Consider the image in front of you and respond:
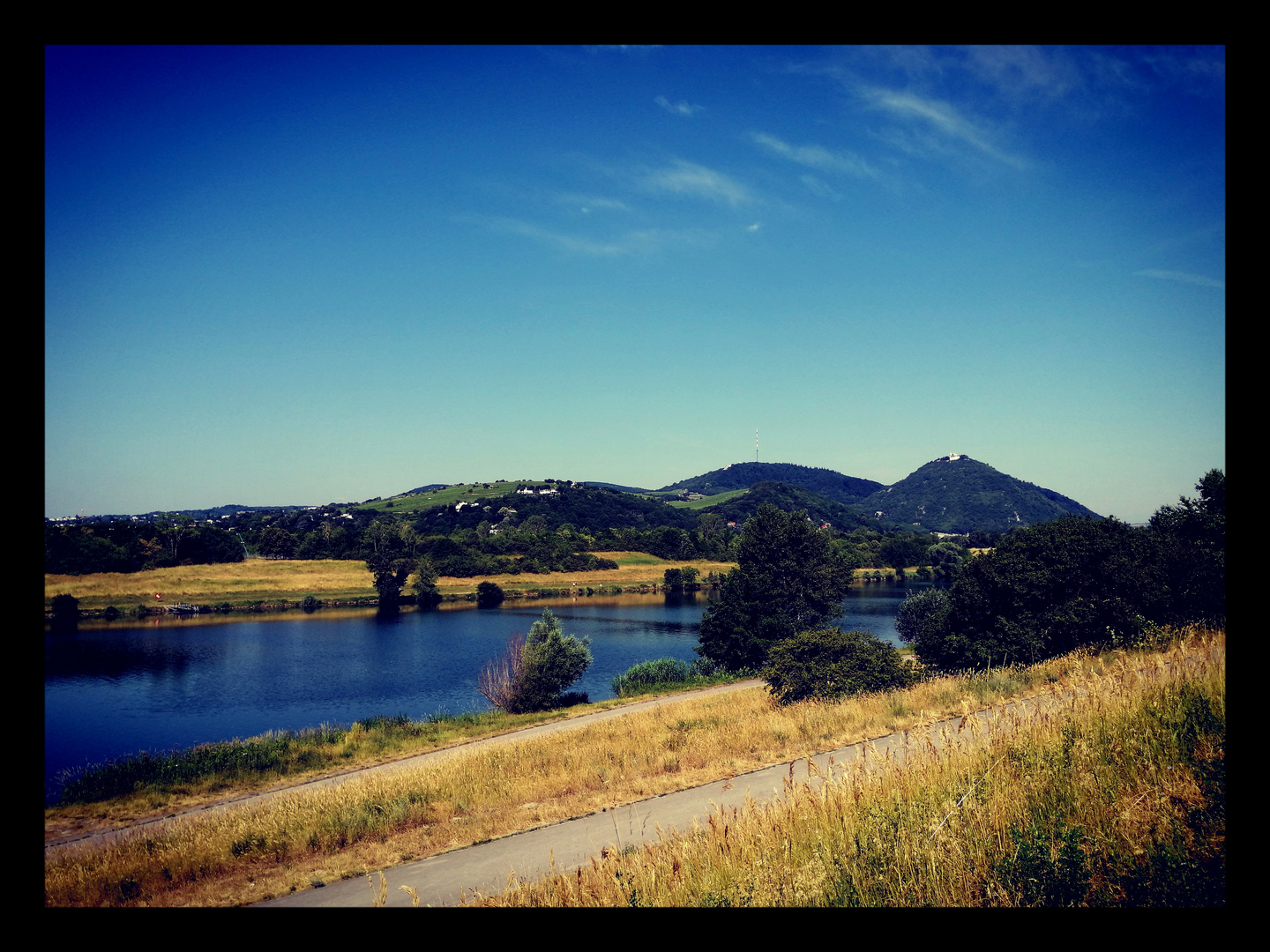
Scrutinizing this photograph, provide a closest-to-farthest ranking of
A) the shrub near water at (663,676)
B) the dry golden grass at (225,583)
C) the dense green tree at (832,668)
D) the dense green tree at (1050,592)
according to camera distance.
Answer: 1. the dense green tree at (832,668)
2. the dense green tree at (1050,592)
3. the shrub near water at (663,676)
4. the dry golden grass at (225,583)

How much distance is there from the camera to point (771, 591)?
41.5 m

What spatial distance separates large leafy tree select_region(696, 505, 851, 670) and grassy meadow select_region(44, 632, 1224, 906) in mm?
23317

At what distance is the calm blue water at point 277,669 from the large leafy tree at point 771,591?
8.02m

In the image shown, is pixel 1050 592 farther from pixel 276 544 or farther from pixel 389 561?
pixel 276 544

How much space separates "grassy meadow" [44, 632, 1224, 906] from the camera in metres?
3.87

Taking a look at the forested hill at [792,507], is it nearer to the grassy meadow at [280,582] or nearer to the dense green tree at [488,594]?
the grassy meadow at [280,582]

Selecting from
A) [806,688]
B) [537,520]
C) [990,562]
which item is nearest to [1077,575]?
[990,562]

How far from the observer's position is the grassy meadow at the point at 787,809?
12.7 feet

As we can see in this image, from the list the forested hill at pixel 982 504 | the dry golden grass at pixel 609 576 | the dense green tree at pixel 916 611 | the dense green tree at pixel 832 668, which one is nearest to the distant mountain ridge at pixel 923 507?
the forested hill at pixel 982 504

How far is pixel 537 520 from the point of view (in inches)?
4995

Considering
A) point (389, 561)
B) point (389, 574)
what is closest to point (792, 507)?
point (389, 561)

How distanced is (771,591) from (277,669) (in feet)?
108

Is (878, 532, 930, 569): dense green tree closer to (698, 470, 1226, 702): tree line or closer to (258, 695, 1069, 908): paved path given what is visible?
(698, 470, 1226, 702): tree line
